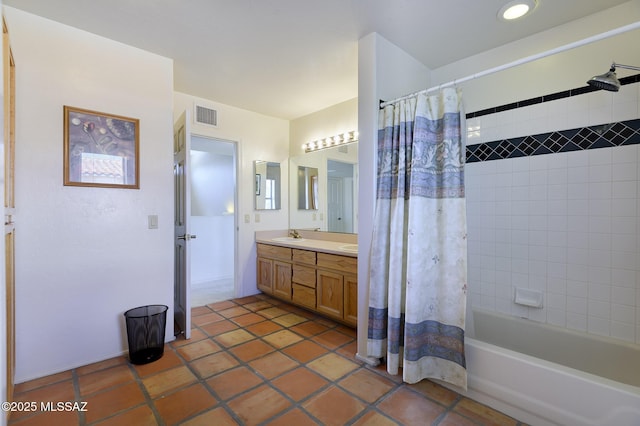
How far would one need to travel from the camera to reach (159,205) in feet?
8.03

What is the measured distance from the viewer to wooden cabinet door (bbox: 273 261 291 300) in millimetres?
3354

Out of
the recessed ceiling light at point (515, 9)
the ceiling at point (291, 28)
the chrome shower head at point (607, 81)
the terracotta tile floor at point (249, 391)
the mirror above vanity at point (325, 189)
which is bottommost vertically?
the terracotta tile floor at point (249, 391)

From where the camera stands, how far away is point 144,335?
2.16m

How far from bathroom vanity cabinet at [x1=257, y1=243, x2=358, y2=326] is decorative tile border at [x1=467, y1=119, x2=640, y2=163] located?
1.45m

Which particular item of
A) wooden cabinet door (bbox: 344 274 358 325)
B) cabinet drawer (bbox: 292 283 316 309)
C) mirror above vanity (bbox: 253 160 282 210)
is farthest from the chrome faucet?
wooden cabinet door (bbox: 344 274 358 325)

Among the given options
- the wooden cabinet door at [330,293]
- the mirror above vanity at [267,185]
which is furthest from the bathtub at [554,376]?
the mirror above vanity at [267,185]

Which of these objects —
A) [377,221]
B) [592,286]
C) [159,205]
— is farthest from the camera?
[159,205]

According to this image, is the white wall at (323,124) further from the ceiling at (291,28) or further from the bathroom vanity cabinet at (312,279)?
the bathroom vanity cabinet at (312,279)

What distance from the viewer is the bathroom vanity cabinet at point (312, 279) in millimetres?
2686

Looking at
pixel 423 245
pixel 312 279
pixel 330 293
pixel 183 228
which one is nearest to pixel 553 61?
pixel 423 245

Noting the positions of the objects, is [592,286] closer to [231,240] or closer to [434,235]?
[434,235]

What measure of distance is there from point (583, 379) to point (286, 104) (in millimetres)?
3499

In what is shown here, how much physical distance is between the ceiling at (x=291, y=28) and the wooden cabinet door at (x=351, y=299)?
1.99 metres

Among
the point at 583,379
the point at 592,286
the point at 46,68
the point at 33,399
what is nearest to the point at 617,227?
the point at 592,286
